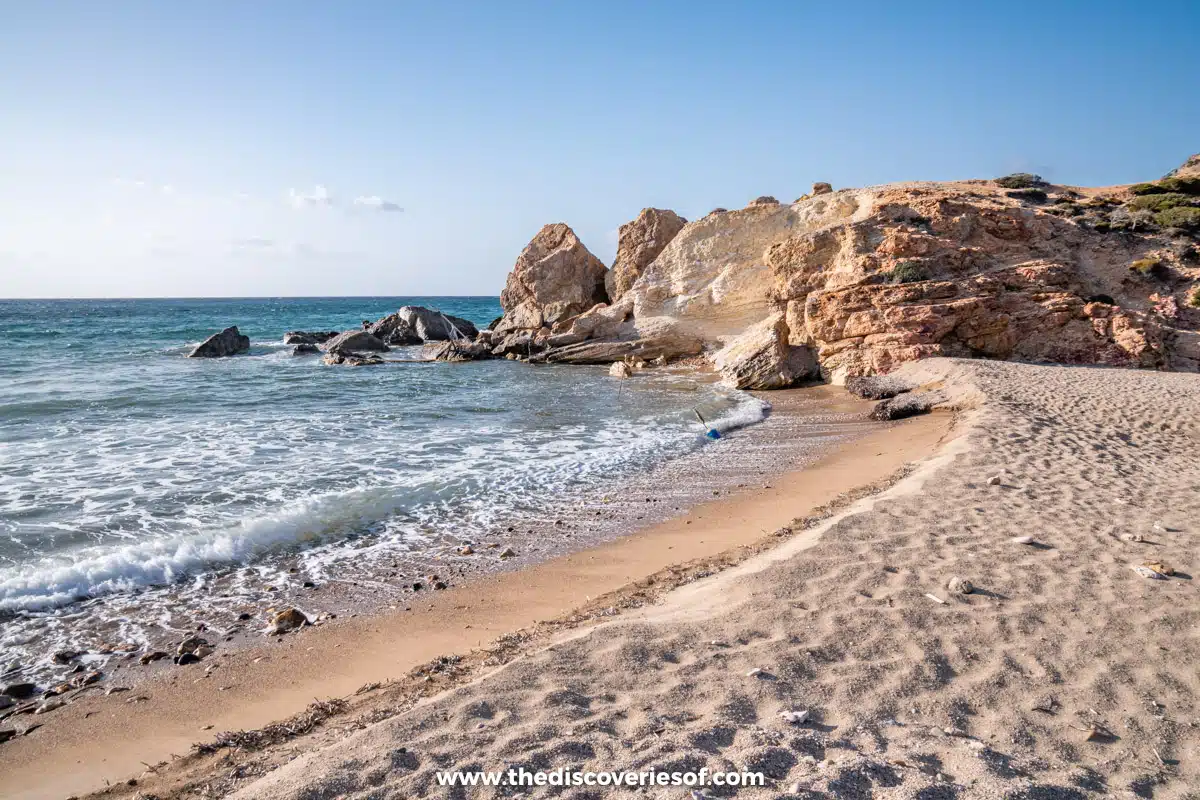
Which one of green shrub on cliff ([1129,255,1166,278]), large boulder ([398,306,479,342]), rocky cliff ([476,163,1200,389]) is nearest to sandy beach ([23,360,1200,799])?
rocky cliff ([476,163,1200,389])

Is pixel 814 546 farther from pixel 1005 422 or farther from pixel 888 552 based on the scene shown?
pixel 1005 422

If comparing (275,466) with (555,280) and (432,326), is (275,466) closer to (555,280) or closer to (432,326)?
(555,280)

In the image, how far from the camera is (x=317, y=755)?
305 centimetres

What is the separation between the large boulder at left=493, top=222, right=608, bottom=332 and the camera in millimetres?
29250

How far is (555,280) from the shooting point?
2941 centimetres

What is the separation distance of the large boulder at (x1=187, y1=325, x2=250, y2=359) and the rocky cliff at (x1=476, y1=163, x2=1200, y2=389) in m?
14.5

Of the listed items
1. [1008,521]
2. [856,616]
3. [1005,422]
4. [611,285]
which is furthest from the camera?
[611,285]

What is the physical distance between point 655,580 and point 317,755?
3.08 metres

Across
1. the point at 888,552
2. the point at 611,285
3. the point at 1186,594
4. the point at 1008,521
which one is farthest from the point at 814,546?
the point at 611,285

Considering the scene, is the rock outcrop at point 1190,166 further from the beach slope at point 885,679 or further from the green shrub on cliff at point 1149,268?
the beach slope at point 885,679

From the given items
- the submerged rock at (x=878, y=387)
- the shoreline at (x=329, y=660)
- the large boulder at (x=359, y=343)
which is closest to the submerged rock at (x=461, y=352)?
the large boulder at (x=359, y=343)

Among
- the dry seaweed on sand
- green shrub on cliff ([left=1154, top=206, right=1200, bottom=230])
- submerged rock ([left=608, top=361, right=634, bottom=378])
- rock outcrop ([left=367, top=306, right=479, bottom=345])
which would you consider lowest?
the dry seaweed on sand

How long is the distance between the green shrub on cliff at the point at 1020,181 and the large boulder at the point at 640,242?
17922 millimetres

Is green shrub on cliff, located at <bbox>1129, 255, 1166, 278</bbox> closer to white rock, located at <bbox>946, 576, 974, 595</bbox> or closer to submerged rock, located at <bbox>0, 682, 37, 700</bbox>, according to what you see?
white rock, located at <bbox>946, 576, 974, 595</bbox>
